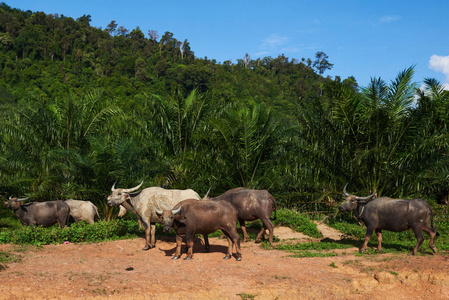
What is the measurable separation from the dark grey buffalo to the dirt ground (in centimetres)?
66

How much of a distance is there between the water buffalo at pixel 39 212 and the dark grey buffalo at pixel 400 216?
349 inches

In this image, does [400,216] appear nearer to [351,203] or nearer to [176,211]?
[351,203]

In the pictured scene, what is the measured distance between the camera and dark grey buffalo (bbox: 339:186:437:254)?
10203mm

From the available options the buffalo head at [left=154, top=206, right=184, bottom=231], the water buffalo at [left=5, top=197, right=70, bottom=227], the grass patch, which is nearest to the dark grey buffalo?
the buffalo head at [left=154, top=206, right=184, bottom=231]

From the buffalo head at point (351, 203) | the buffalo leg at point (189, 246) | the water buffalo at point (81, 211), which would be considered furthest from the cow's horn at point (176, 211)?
the water buffalo at point (81, 211)

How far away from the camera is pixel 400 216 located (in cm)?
Answer: 1034

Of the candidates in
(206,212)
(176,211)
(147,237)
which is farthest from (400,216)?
(147,237)

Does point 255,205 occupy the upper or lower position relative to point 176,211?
lower

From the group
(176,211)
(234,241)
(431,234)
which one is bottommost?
(234,241)

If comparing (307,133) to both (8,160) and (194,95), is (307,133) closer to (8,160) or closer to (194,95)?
(194,95)

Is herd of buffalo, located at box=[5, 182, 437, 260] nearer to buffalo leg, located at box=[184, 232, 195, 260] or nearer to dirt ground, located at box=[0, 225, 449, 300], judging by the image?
buffalo leg, located at box=[184, 232, 195, 260]

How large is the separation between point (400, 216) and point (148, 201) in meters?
6.45

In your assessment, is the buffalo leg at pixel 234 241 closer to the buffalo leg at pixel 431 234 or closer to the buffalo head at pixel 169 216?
the buffalo head at pixel 169 216

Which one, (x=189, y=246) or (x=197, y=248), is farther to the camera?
(x=197, y=248)
